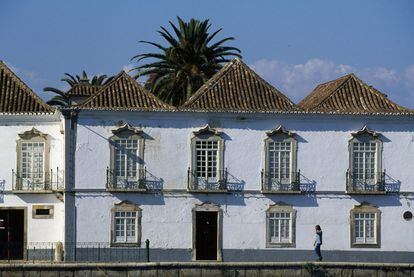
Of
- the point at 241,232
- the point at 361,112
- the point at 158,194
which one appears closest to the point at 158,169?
the point at 158,194

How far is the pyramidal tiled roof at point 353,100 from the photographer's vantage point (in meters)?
47.8

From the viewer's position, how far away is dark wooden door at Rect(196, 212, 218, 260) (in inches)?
1857

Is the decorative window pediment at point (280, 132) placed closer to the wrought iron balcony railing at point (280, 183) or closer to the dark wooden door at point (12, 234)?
the wrought iron balcony railing at point (280, 183)

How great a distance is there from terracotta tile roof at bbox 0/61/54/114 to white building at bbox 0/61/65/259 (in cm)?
41

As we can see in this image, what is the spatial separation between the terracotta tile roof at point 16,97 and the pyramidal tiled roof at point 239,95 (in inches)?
234

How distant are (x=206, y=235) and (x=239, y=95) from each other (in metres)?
5.39

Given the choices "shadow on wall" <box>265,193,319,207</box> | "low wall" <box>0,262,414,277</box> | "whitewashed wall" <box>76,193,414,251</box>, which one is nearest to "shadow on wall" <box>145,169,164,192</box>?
"whitewashed wall" <box>76,193,414,251</box>

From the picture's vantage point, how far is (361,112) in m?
47.6

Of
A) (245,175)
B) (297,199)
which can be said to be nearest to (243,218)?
(245,175)

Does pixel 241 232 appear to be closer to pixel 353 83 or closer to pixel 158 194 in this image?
pixel 158 194

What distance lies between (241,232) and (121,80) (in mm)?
7280

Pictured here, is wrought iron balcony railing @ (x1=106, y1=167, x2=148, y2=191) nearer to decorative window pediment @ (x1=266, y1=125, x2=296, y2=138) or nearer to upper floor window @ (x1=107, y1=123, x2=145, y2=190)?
upper floor window @ (x1=107, y1=123, x2=145, y2=190)

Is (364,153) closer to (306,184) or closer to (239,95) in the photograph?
(306,184)

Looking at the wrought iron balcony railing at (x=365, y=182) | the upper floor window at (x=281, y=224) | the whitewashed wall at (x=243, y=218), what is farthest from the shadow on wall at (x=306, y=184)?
the wrought iron balcony railing at (x=365, y=182)
